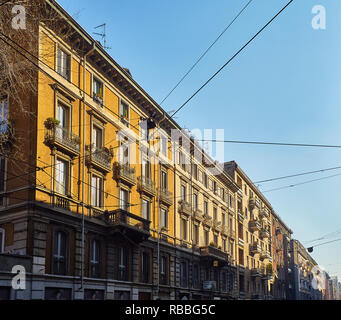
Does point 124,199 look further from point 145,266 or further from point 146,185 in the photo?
point 145,266

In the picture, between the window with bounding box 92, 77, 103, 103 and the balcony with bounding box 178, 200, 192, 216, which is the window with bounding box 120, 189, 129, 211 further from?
the balcony with bounding box 178, 200, 192, 216

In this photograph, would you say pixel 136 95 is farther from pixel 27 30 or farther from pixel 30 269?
Result: pixel 27 30

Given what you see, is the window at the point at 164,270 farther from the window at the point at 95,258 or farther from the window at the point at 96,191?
the window at the point at 96,191

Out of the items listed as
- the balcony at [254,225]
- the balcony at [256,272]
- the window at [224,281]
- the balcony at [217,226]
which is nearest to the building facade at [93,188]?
the balcony at [217,226]

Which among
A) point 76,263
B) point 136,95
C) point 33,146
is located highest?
point 136,95

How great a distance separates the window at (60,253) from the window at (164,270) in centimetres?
1068

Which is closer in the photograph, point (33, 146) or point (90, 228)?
point (33, 146)

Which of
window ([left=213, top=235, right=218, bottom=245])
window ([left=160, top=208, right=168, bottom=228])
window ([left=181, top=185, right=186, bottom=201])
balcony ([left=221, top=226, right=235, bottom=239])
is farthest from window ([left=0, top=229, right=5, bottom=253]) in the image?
balcony ([left=221, top=226, right=235, bottom=239])

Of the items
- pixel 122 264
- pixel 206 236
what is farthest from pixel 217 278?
pixel 122 264

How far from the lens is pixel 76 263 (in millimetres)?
22109

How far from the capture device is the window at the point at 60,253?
20953mm
